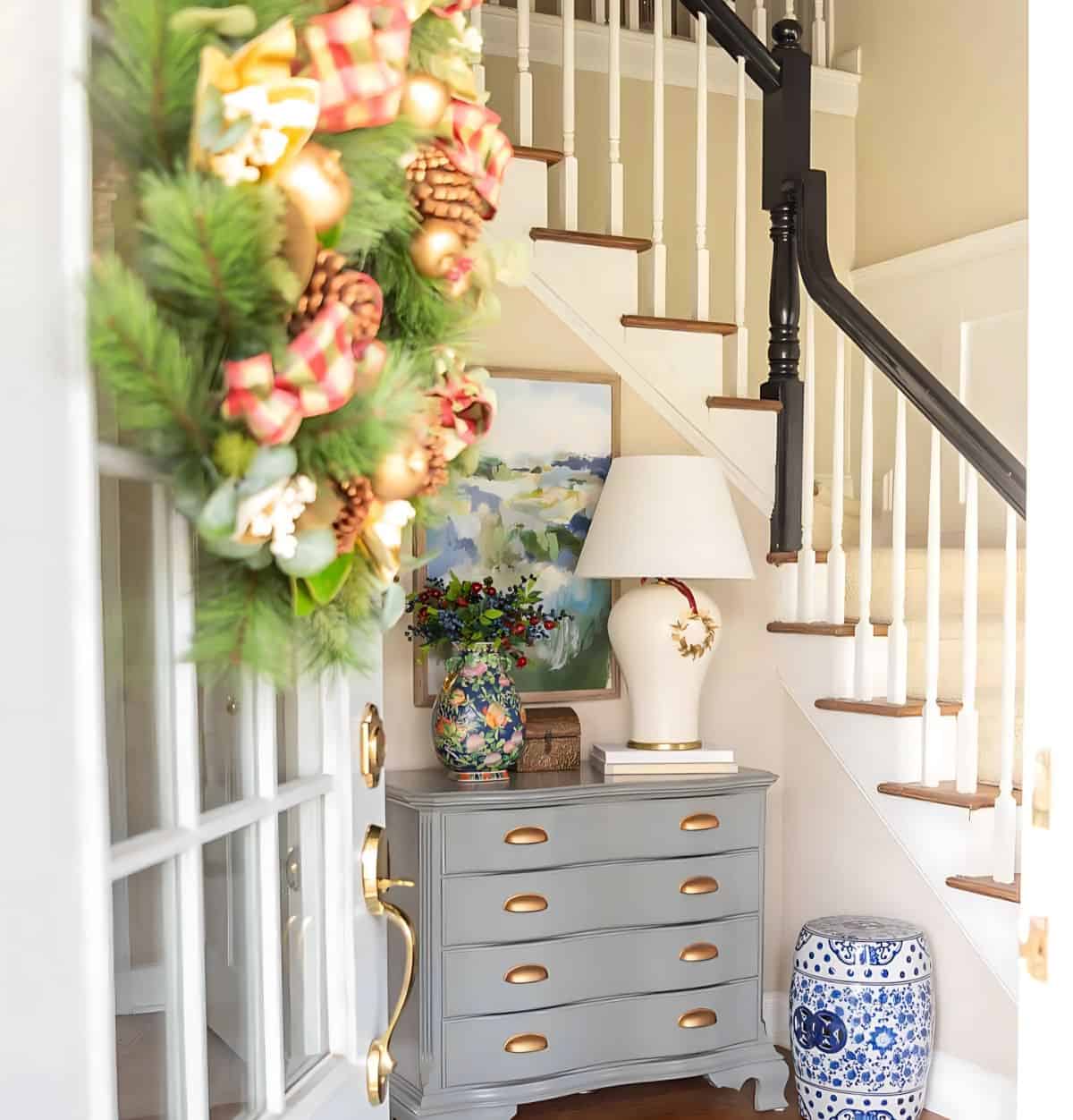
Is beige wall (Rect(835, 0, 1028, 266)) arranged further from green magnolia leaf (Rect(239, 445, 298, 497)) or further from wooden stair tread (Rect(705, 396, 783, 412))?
green magnolia leaf (Rect(239, 445, 298, 497))

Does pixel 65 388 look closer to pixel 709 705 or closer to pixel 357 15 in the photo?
pixel 357 15

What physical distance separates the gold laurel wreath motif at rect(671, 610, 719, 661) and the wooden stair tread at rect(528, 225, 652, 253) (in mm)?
995

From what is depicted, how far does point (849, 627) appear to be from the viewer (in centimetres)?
338

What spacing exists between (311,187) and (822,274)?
2.89m

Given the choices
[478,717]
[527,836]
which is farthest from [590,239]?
[527,836]

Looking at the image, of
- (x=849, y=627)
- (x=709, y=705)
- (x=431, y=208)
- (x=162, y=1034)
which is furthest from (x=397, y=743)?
(x=431, y=208)

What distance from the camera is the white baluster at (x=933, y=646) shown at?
313cm

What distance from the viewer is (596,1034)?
308cm

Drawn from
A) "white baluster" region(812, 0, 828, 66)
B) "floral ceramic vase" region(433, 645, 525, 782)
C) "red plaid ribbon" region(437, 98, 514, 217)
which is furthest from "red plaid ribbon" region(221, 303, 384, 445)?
"white baluster" region(812, 0, 828, 66)

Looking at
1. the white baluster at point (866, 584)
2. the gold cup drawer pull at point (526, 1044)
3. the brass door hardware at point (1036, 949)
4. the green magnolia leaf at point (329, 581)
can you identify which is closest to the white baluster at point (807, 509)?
the white baluster at point (866, 584)

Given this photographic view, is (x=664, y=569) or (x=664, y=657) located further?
(x=664, y=657)

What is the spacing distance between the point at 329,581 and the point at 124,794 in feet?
0.88

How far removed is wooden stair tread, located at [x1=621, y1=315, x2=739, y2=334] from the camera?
11.4ft

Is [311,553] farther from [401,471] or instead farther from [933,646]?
[933,646]
